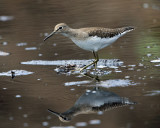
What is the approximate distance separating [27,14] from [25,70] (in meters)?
7.05

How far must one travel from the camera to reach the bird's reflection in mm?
6250

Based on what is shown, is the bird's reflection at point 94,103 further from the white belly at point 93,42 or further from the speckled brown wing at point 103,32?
the speckled brown wing at point 103,32

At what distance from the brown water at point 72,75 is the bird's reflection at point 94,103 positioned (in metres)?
0.11

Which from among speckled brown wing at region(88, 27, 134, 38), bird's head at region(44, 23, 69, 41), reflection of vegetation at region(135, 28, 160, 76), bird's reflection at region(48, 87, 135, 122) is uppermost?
bird's head at region(44, 23, 69, 41)

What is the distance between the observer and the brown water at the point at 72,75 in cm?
606

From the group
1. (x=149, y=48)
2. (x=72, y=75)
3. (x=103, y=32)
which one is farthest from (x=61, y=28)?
(x=149, y=48)

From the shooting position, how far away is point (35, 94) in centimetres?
729

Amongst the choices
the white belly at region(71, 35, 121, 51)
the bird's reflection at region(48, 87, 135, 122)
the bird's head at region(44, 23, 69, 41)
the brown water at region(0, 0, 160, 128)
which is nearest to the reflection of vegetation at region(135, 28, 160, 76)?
the brown water at region(0, 0, 160, 128)

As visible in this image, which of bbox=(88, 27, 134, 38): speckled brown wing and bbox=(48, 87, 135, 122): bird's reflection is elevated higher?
bbox=(88, 27, 134, 38): speckled brown wing

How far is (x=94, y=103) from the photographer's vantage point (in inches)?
259

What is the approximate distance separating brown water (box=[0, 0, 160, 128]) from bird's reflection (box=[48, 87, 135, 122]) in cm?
11

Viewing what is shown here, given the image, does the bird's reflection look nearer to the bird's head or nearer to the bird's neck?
the bird's neck

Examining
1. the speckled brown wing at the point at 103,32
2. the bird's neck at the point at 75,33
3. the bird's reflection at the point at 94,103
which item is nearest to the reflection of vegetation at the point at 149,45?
the speckled brown wing at the point at 103,32

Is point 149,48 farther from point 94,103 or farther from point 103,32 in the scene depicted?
point 94,103
